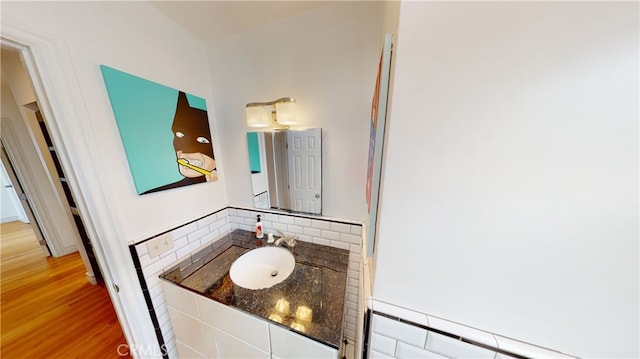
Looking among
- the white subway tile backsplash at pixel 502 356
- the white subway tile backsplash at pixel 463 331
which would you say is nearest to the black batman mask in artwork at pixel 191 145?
the white subway tile backsplash at pixel 463 331

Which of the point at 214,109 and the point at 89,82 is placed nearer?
the point at 89,82

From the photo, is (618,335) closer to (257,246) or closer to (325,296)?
(325,296)

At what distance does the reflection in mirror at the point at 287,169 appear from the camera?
3.76 feet

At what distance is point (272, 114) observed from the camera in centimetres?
116

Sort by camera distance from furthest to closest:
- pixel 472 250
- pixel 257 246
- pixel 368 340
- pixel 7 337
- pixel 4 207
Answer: pixel 4 207
pixel 7 337
pixel 257 246
pixel 368 340
pixel 472 250

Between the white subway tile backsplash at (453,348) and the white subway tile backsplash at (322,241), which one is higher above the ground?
the white subway tile backsplash at (453,348)

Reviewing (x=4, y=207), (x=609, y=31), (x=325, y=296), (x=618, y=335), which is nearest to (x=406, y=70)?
(x=609, y=31)

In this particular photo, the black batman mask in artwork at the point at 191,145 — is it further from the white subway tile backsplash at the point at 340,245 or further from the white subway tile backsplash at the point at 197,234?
the white subway tile backsplash at the point at 340,245

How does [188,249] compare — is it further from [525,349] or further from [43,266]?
[43,266]

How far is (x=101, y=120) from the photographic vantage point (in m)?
0.82

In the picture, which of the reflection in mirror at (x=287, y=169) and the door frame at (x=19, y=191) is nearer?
the reflection in mirror at (x=287, y=169)

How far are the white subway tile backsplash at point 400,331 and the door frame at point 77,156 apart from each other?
4.05 feet

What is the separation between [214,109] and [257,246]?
104 cm

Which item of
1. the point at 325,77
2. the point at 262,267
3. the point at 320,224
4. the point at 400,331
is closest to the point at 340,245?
the point at 320,224
